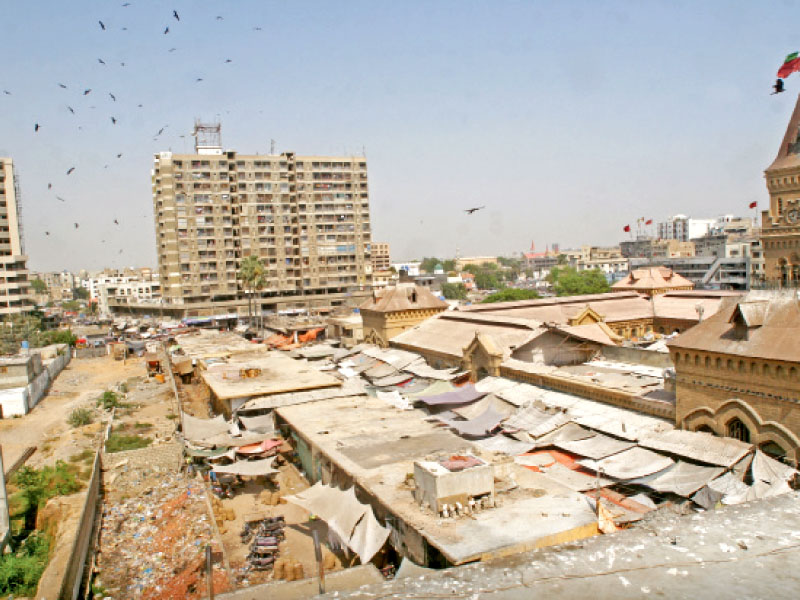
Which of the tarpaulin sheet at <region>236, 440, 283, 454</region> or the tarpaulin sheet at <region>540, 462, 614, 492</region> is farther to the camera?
the tarpaulin sheet at <region>236, 440, 283, 454</region>

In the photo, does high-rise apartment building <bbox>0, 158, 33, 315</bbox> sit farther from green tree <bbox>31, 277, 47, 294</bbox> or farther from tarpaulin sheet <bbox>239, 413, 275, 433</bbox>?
green tree <bbox>31, 277, 47, 294</bbox>

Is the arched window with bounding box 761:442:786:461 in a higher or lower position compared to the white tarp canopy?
higher

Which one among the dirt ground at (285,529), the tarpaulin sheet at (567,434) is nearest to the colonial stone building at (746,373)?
the tarpaulin sheet at (567,434)

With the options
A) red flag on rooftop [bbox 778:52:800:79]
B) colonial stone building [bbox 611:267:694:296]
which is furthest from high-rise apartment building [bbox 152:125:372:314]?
red flag on rooftop [bbox 778:52:800:79]

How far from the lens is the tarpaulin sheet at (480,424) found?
2484 centimetres

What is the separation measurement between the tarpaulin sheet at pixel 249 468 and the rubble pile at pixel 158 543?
1.33 metres

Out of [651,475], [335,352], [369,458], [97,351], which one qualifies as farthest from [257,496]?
[97,351]

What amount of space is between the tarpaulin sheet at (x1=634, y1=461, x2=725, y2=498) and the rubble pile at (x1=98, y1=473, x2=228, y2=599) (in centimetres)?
1309

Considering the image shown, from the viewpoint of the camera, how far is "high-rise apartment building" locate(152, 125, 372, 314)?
90.3m

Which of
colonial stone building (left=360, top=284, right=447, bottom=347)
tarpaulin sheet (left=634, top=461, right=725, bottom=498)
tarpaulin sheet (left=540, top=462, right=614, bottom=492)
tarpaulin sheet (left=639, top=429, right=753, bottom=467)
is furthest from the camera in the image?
colonial stone building (left=360, top=284, right=447, bottom=347)

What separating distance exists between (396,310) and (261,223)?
5528cm

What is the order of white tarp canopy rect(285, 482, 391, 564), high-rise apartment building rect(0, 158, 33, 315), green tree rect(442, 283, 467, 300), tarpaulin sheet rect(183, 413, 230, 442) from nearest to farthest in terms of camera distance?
1. white tarp canopy rect(285, 482, 391, 564)
2. tarpaulin sheet rect(183, 413, 230, 442)
3. high-rise apartment building rect(0, 158, 33, 315)
4. green tree rect(442, 283, 467, 300)

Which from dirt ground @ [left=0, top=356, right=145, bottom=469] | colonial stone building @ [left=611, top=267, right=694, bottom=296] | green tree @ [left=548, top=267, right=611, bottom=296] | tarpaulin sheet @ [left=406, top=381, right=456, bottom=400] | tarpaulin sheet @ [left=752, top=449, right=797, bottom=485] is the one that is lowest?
dirt ground @ [left=0, top=356, right=145, bottom=469]

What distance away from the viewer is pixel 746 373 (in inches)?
760
